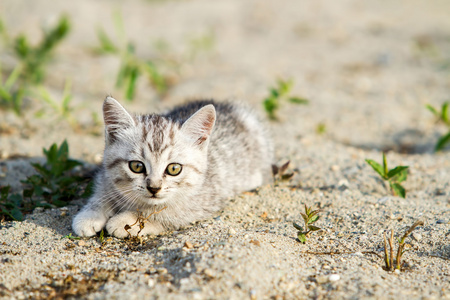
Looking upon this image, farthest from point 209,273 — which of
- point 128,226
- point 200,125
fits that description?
point 200,125

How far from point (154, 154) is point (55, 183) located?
4.66 ft

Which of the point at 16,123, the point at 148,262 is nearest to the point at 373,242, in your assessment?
the point at 148,262

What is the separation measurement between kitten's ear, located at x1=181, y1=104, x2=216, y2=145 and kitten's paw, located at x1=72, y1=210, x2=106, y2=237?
1048 mm

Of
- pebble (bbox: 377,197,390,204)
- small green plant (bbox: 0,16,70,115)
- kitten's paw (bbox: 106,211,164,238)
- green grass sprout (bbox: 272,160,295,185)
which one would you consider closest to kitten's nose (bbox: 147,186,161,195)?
kitten's paw (bbox: 106,211,164,238)

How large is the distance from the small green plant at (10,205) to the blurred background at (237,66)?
1.19 m

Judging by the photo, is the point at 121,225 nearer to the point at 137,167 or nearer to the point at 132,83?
the point at 137,167

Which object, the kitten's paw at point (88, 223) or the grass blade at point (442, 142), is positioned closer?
the kitten's paw at point (88, 223)

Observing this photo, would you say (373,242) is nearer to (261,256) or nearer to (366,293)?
(366,293)

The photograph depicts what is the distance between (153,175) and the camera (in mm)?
3367

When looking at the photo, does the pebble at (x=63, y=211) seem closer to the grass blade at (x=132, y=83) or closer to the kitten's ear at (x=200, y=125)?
the kitten's ear at (x=200, y=125)

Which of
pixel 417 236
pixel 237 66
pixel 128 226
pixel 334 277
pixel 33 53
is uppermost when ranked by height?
pixel 237 66

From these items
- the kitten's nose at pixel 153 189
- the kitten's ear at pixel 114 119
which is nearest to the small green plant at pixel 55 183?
the kitten's ear at pixel 114 119

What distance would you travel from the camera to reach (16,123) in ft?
19.4

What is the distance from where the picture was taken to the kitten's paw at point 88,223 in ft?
11.3
